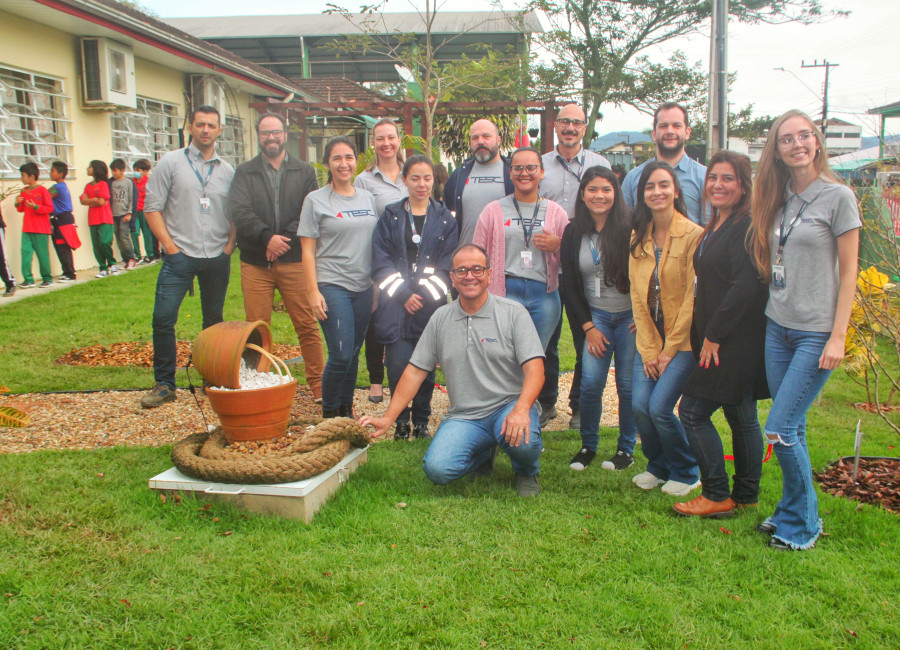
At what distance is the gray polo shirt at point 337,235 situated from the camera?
482 cm

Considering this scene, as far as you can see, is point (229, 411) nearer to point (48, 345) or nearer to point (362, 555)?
point (362, 555)

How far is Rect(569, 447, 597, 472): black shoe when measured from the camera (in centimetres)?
449

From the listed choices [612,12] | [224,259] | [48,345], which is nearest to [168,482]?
[224,259]

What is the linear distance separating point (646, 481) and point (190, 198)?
3845mm

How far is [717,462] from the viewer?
369 cm

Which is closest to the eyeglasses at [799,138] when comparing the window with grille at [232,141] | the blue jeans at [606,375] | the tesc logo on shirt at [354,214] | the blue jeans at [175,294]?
the blue jeans at [606,375]

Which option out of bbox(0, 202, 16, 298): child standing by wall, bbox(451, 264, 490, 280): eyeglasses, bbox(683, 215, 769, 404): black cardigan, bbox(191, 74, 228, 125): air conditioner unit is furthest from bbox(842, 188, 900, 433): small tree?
bbox(191, 74, 228, 125): air conditioner unit

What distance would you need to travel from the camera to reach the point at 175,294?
18.2ft

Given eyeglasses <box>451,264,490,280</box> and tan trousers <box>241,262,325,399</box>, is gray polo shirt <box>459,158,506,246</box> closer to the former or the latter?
eyeglasses <box>451,264,490,280</box>

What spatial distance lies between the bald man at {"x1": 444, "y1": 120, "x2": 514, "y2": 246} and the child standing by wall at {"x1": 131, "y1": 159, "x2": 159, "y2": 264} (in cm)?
940

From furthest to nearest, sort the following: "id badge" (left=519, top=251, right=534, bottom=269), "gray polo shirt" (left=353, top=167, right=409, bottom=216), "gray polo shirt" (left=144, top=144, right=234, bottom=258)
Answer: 1. "gray polo shirt" (left=144, top=144, right=234, bottom=258)
2. "gray polo shirt" (left=353, top=167, right=409, bottom=216)
3. "id badge" (left=519, top=251, right=534, bottom=269)

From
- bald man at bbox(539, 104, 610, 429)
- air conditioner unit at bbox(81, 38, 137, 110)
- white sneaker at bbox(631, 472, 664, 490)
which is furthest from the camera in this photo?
air conditioner unit at bbox(81, 38, 137, 110)

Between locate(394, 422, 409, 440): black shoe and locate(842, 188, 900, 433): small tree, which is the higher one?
locate(842, 188, 900, 433): small tree

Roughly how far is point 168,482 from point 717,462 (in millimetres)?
2879
